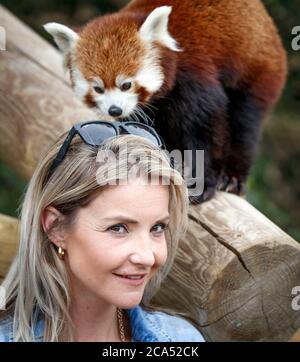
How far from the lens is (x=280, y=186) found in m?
6.06

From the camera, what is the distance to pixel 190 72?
3004mm

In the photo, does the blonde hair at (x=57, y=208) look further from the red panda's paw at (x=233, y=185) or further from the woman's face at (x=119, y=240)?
the red panda's paw at (x=233, y=185)

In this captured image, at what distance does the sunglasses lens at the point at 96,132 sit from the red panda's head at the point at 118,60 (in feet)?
3.08

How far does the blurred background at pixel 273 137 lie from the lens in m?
5.00

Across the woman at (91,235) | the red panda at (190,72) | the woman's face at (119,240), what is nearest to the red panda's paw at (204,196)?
the red panda at (190,72)

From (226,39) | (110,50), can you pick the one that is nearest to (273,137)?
(226,39)

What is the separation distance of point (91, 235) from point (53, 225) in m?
0.13

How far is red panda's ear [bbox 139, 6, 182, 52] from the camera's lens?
2.79 metres

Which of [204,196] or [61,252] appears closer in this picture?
[61,252]

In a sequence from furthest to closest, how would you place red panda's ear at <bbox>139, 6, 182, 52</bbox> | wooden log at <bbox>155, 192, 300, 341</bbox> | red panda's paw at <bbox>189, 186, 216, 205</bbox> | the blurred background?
the blurred background → red panda's ear at <bbox>139, 6, 182, 52</bbox> → red panda's paw at <bbox>189, 186, 216, 205</bbox> → wooden log at <bbox>155, 192, 300, 341</bbox>

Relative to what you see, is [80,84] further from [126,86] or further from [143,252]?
[143,252]

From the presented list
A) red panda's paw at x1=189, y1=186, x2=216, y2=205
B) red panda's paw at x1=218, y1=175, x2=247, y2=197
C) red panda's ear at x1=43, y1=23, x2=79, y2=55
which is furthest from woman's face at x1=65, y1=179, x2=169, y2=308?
red panda's ear at x1=43, y1=23, x2=79, y2=55

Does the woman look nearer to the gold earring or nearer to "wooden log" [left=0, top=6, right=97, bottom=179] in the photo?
the gold earring

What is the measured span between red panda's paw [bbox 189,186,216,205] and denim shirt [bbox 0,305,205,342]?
25.4 inches
